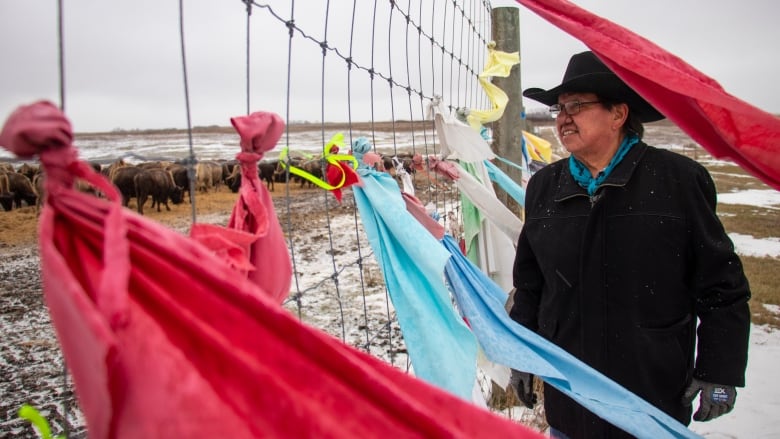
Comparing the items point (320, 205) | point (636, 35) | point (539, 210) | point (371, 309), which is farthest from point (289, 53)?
point (320, 205)

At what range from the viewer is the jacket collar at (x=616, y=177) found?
175 cm

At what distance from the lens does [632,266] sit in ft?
5.61

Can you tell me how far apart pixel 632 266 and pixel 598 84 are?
0.63 metres

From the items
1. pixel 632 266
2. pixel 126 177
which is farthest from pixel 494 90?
pixel 126 177

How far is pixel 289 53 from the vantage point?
1.31 metres

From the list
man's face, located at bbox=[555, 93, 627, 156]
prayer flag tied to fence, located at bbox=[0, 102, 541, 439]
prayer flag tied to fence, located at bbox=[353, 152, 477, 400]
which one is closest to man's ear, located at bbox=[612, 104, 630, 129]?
man's face, located at bbox=[555, 93, 627, 156]

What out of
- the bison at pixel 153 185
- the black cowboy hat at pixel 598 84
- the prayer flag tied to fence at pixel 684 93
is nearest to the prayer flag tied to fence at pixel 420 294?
the prayer flag tied to fence at pixel 684 93

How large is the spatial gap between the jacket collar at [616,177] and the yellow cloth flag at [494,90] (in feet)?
4.14

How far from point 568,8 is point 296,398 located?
128 cm

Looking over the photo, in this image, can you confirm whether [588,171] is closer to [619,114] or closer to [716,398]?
[619,114]

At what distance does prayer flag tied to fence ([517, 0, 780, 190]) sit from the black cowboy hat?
36 centimetres

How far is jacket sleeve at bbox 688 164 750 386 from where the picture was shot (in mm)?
1626

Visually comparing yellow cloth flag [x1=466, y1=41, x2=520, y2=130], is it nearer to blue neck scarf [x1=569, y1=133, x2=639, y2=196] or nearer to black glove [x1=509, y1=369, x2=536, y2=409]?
blue neck scarf [x1=569, y1=133, x2=639, y2=196]

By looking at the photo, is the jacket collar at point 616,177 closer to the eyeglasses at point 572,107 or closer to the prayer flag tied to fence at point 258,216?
the eyeglasses at point 572,107
